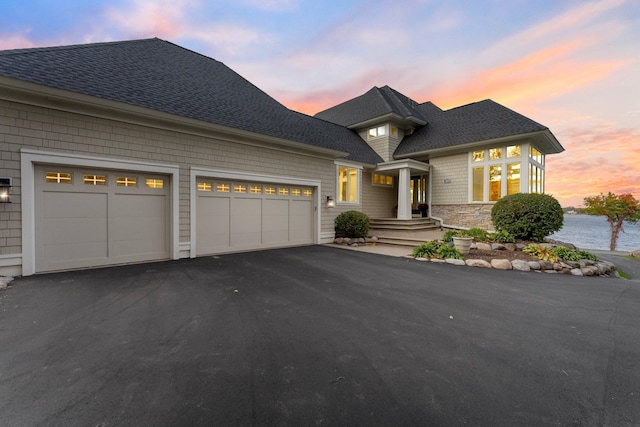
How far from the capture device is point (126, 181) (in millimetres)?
6043

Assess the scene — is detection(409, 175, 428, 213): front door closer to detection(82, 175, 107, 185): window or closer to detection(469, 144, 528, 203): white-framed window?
detection(469, 144, 528, 203): white-framed window

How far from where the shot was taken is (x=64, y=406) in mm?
1620

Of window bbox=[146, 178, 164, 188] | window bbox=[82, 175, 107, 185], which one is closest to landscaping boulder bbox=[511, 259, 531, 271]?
window bbox=[146, 178, 164, 188]

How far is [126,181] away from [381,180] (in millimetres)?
11153

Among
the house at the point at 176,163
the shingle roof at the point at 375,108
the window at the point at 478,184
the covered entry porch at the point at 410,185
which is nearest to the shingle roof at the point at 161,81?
the house at the point at 176,163

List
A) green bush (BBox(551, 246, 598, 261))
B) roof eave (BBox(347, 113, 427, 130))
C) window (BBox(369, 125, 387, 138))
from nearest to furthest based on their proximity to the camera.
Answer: green bush (BBox(551, 246, 598, 261)) < roof eave (BBox(347, 113, 427, 130)) < window (BBox(369, 125, 387, 138))

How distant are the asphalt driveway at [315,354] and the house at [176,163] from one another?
4.93ft

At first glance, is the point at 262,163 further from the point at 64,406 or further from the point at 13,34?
the point at 13,34

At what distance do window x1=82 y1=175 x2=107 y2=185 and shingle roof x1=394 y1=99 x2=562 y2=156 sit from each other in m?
12.4

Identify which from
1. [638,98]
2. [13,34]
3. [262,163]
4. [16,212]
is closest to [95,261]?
[16,212]

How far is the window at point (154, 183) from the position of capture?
20.8 feet

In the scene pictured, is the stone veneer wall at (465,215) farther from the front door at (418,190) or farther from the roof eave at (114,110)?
the roof eave at (114,110)

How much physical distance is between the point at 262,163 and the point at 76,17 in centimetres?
763

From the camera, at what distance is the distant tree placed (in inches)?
633
